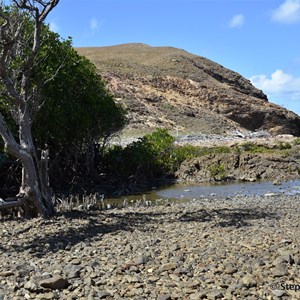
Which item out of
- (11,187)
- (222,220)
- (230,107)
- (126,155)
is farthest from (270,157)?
(230,107)

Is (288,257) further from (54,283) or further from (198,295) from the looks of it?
(54,283)

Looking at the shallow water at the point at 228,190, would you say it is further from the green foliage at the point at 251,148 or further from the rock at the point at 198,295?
the rock at the point at 198,295

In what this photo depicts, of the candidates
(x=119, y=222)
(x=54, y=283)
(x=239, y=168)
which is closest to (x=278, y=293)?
(x=54, y=283)

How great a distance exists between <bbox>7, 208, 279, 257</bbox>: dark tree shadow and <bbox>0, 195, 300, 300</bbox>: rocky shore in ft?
0.07

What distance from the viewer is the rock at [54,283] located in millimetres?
6211

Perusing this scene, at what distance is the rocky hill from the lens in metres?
56.9

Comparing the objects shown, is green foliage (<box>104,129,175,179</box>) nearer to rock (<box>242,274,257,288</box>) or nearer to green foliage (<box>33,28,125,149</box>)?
green foliage (<box>33,28,125,149</box>)

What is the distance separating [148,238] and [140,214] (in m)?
3.55

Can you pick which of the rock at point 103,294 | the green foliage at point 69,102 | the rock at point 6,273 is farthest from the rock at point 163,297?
the green foliage at point 69,102

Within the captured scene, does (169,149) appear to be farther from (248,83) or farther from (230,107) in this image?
(248,83)

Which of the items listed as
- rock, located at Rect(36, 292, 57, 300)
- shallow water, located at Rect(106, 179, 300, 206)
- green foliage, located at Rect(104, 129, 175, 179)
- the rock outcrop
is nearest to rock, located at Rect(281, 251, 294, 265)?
rock, located at Rect(36, 292, 57, 300)

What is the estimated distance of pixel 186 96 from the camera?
6825 centimetres

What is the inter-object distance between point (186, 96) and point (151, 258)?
61754 millimetres

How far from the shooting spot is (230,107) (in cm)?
6769
